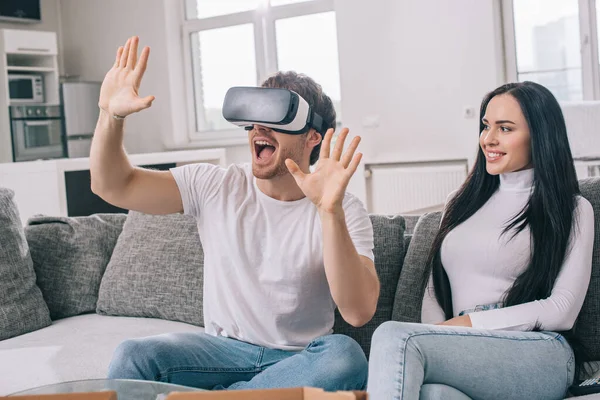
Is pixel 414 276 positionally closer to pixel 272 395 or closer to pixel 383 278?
pixel 383 278

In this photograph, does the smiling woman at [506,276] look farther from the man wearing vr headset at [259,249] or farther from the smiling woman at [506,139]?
the man wearing vr headset at [259,249]

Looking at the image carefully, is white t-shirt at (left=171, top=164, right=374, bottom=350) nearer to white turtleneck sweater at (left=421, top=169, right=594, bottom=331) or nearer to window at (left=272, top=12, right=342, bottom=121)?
white turtleneck sweater at (left=421, top=169, right=594, bottom=331)

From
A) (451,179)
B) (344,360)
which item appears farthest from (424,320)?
(451,179)

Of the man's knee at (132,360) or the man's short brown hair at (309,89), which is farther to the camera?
the man's short brown hair at (309,89)

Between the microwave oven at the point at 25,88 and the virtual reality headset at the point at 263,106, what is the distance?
5.01m

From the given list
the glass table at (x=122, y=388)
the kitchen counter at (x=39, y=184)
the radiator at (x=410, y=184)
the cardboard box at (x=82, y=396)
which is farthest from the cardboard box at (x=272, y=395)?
the radiator at (x=410, y=184)

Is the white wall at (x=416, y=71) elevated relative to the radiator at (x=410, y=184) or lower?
elevated

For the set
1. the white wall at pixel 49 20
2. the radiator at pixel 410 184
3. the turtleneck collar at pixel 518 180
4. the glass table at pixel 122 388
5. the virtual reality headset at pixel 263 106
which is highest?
the white wall at pixel 49 20

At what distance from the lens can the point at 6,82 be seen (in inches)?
243

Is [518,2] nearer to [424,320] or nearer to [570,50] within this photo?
[570,50]

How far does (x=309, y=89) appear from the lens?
1879 millimetres

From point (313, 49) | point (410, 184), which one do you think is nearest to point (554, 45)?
point (410, 184)

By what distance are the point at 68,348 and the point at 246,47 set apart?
4.57 m

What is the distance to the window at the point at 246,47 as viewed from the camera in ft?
20.1
